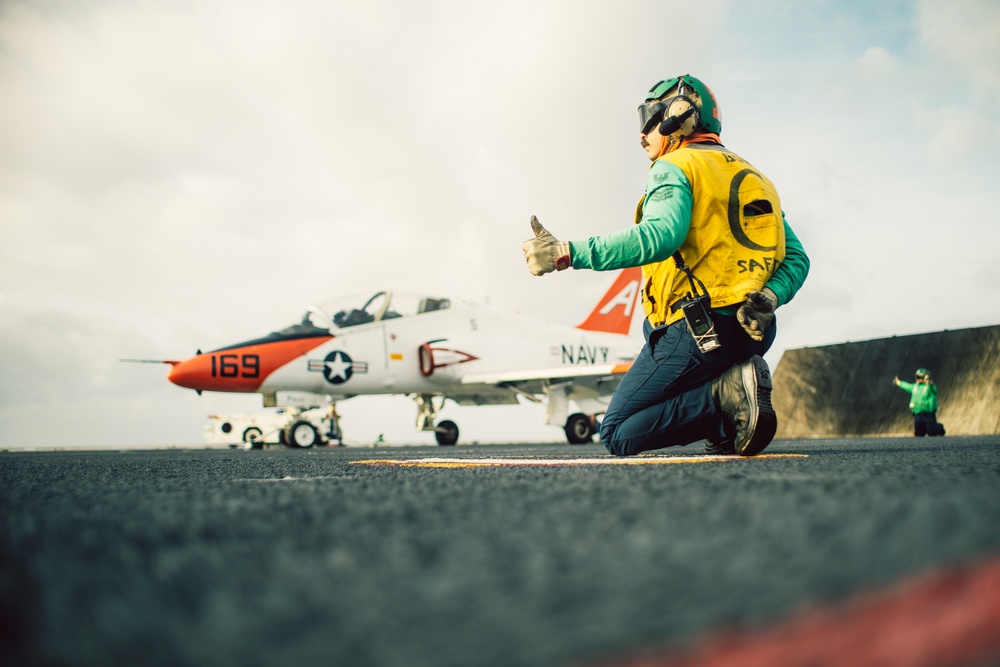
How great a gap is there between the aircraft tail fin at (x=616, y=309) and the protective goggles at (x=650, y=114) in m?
9.75

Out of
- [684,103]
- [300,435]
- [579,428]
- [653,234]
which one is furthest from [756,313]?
[579,428]

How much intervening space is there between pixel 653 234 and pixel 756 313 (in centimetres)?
44

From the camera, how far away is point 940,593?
379 millimetres

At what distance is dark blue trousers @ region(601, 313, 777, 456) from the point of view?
7.89 feet

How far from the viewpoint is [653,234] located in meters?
2.20

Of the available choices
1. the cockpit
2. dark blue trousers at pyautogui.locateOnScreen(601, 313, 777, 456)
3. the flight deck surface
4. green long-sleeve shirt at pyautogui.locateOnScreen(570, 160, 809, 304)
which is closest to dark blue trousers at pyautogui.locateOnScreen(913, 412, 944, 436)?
the cockpit

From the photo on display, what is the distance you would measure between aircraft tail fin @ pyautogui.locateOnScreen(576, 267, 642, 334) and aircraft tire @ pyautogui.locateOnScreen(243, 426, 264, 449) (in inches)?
249

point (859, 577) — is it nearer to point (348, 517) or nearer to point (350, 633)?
point (350, 633)

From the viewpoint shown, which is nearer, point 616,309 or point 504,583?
point 504,583

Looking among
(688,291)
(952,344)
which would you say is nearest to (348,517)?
(688,291)

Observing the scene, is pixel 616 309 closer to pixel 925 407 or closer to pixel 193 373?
pixel 925 407

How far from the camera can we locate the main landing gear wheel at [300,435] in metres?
8.31

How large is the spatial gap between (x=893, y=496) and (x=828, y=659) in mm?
508

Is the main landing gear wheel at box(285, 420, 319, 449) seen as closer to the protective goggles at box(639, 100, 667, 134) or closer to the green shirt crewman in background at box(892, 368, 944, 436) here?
the protective goggles at box(639, 100, 667, 134)
